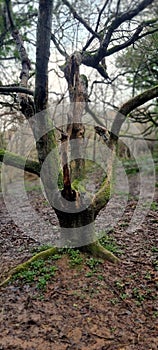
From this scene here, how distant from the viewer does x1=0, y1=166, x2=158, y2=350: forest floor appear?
8.68ft

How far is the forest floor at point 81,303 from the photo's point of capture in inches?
104

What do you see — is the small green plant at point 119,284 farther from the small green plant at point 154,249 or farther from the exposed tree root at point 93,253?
the small green plant at point 154,249

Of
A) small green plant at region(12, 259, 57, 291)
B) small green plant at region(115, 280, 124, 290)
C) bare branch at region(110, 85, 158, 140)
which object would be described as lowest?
small green plant at region(115, 280, 124, 290)

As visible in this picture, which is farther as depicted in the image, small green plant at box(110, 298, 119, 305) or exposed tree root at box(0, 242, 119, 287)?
exposed tree root at box(0, 242, 119, 287)

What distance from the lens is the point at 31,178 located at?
46.6ft

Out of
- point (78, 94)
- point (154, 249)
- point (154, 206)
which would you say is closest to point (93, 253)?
point (154, 249)

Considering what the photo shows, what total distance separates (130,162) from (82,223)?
945 cm

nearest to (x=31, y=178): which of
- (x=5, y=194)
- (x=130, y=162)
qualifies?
(x=5, y=194)

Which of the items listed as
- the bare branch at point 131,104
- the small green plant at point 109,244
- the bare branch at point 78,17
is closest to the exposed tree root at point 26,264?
the small green plant at point 109,244

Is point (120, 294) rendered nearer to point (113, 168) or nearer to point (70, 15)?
point (113, 168)

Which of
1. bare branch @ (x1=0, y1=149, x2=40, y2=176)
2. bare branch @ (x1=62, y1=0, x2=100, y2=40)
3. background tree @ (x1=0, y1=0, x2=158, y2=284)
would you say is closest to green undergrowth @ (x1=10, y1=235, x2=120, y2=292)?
background tree @ (x1=0, y1=0, x2=158, y2=284)

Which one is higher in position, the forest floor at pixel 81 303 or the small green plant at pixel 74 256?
the small green plant at pixel 74 256

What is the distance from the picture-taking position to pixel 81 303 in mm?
3059

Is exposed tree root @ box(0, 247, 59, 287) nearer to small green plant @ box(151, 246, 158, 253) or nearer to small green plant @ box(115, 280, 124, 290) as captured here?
small green plant @ box(115, 280, 124, 290)
